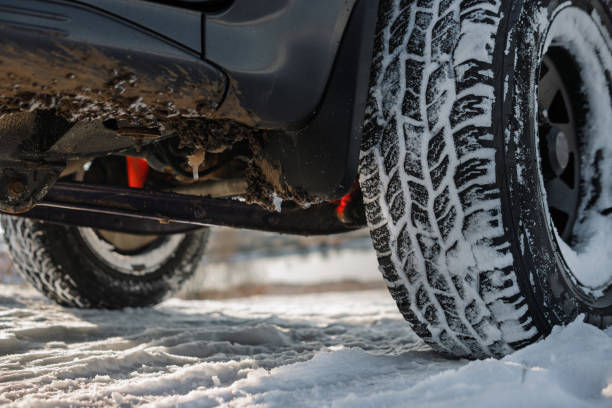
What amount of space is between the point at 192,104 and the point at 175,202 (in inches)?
27.8

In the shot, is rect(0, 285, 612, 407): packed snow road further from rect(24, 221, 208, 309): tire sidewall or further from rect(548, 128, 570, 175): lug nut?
rect(548, 128, 570, 175): lug nut

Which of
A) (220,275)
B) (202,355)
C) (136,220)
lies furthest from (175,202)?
(220,275)

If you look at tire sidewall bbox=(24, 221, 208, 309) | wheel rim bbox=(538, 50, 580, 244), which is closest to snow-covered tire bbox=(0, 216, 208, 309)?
tire sidewall bbox=(24, 221, 208, 309)

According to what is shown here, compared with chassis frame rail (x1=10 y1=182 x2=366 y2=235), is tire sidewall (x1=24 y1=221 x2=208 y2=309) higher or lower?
lower

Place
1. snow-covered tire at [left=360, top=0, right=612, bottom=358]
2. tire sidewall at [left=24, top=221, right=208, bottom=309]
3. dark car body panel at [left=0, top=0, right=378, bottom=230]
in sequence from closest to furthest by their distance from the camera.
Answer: dark car body panel at [left=0, top=0, right=378, bottom=230] → snow-covered tire at [left=360, top=0, right=612, bottom=358] → tire sidewall at [left=24, top=221, right=208, bottom=309]

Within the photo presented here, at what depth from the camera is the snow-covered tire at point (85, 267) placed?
247cm

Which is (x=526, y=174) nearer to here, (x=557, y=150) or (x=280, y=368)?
(x=557, y=150)

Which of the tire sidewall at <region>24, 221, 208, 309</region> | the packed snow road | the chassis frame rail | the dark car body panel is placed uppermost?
the dark car body panel

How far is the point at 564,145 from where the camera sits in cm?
160

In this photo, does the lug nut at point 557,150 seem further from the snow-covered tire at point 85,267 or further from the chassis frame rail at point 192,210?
the snow-covered tire at point 85,267

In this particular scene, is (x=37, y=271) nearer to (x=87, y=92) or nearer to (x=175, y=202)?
(x=175, y=202)

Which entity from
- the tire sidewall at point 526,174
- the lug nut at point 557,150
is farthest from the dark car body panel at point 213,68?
the lug nut at point 557,150

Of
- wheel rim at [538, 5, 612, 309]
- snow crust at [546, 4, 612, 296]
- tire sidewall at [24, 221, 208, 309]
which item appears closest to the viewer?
snow crust at [546, 4, 612, 296]

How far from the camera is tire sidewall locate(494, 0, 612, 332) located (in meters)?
1.14
